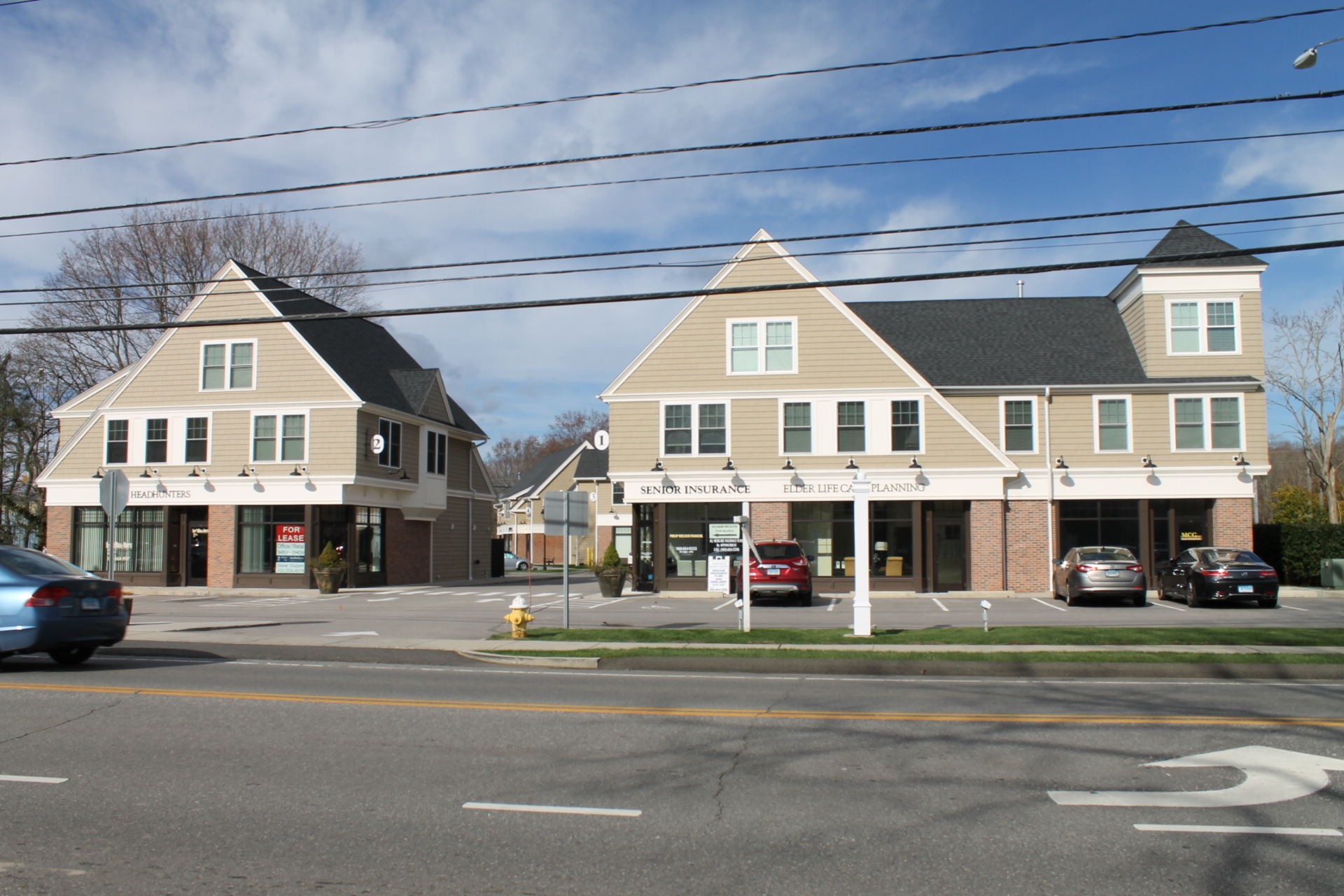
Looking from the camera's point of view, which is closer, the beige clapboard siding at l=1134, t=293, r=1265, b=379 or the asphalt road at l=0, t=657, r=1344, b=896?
the asphalt road at l=0, t=657, r=1344, b=896

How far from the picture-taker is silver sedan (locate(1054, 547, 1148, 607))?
2452 cm

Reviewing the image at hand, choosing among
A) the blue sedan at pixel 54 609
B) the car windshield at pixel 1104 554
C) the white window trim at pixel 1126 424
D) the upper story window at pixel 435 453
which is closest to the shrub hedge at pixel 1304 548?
the white window trim at pixel 1126 424

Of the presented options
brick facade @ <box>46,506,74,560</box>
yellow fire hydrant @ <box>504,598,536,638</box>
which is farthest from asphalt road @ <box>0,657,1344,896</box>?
brick facade @ <box>46,506,74,560</box>

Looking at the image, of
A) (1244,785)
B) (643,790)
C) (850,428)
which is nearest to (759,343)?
(850,428)

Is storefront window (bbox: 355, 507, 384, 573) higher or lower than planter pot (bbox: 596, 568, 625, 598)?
higher

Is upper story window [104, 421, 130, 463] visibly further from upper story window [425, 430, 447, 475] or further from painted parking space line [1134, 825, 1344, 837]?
painted parking space line [1134, 825, 1344, 837]

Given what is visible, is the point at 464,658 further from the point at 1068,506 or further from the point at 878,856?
the point at 1068,506

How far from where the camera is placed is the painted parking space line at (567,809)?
623 centimetres

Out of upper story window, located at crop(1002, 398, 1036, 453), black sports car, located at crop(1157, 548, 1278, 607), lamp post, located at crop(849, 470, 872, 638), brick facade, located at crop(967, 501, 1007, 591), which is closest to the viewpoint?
lamp post, located at crop(849, 470, 872, 638)

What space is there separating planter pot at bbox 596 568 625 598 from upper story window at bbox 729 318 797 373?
7.25 m

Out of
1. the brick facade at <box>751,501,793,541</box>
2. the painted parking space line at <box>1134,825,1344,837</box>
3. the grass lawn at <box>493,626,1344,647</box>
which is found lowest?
the grass lawn at <box>493,626,1344,647</box>

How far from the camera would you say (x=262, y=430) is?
35094 millimetres

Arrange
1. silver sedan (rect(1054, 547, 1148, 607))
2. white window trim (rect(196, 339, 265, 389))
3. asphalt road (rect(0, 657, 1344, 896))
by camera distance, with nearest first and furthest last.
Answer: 1. asphalt road (rect(0, 657, 1344, 896))
2. silver sedan (rect(1054, 547, 1148, 607))
3. white window trim (rect(196, 339, 265, 389))

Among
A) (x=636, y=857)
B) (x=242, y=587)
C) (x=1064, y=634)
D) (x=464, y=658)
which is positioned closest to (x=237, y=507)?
(x=242, y=587)
